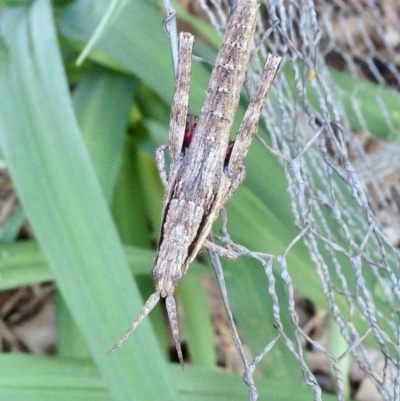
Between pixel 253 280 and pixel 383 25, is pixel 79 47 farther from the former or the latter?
pixel 383 25

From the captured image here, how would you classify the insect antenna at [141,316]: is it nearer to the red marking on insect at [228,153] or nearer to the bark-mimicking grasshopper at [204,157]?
the bark-mimicking grasshopper at [204,157]

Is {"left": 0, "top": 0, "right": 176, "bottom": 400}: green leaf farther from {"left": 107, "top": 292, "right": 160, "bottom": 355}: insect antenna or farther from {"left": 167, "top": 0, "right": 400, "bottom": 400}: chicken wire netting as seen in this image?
{"left": 167, "top": 0, "right": 400, "bottom": 400}: chicken wire netting

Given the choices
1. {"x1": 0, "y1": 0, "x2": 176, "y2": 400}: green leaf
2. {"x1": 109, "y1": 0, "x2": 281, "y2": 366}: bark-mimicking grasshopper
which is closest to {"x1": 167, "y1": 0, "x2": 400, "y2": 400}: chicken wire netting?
{"x1": 109, "y1": 0, "x2": 281, "y2": 366}: bark-mimicking grasshopper

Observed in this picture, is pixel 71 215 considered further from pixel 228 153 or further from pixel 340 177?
pixel 340 177

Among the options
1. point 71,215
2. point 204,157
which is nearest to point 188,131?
point 204,157

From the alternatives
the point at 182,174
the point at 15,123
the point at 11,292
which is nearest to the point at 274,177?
the point at 182,174

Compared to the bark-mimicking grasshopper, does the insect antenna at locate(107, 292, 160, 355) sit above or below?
below

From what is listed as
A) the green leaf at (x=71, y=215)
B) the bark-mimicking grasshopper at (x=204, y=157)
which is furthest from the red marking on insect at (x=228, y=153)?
the green leaf at (x=71, y=215)
